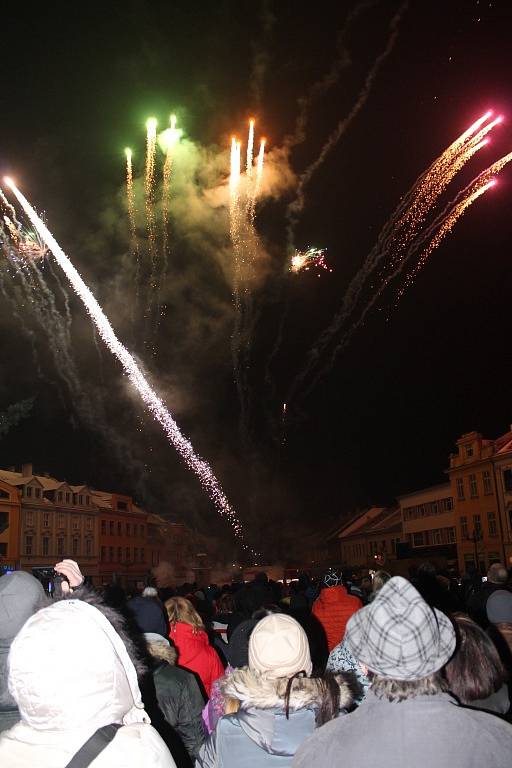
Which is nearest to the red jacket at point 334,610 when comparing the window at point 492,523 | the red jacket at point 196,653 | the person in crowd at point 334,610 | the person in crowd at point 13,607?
the person in crowd at point 334,610

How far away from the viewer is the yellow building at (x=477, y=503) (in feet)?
168

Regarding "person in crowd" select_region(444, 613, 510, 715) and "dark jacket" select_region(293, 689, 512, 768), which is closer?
"dark jacket" select_region(293, 689, 512, 768)

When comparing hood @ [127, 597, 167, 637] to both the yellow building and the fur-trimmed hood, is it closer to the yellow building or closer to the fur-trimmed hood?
the fur-trimmed hood

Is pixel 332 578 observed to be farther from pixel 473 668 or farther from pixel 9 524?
pixel 9 524

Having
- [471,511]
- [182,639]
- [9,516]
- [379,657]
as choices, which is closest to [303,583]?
[182,639]

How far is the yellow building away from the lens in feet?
168

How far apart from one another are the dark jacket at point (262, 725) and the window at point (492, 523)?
51304 mm

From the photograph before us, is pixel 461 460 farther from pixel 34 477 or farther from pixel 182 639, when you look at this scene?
pixel 182 639

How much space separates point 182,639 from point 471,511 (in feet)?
169

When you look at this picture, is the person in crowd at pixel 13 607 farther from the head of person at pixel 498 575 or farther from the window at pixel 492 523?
the window at pixel 492 523

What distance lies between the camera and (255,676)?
3648mm

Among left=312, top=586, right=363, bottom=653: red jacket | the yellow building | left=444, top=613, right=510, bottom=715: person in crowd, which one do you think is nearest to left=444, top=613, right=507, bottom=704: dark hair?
left=444, top=613, right=510, bottom=715: person in crowd

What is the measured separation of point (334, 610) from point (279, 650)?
13.4ft

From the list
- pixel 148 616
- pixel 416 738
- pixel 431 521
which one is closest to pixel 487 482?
pixel 431 521
